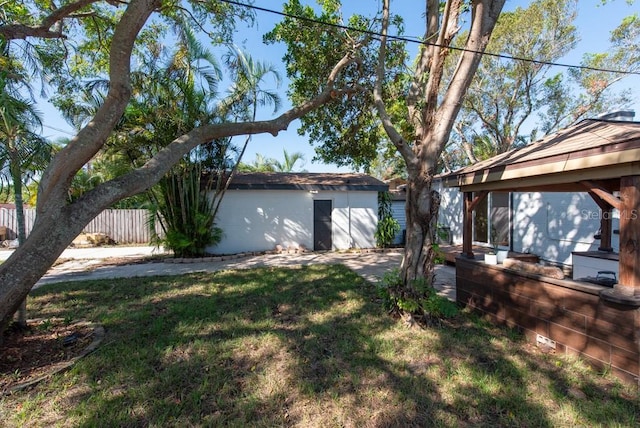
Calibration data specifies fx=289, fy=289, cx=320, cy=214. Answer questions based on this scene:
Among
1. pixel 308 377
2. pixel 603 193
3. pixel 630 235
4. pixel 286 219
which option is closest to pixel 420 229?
pixel 603 193

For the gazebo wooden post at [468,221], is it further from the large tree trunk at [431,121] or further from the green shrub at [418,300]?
the green shrub at [418,300]

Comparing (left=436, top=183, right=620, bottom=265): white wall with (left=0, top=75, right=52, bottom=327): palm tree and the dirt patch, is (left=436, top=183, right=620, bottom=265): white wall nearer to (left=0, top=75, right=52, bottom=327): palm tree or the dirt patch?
the dirt patch

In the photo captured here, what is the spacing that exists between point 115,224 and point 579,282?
16.0 m

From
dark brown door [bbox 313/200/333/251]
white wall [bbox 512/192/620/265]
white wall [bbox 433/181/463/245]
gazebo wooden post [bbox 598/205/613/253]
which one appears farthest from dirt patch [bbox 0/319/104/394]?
white wall [bbox 433/181/463/245]

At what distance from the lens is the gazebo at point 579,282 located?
2744 mm

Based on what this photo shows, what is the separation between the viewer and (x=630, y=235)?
2.77 meters

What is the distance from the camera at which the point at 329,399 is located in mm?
2543

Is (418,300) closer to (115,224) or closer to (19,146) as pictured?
(19,146)

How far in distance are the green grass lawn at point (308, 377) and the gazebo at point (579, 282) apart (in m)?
0.28

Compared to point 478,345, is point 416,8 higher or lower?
higher

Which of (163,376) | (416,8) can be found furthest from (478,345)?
(416,8)

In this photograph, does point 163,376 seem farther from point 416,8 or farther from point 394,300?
point 416,8

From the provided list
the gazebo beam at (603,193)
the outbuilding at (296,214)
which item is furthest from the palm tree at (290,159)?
the gazebo beam at (603,193)

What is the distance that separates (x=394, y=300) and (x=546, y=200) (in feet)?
20.9
